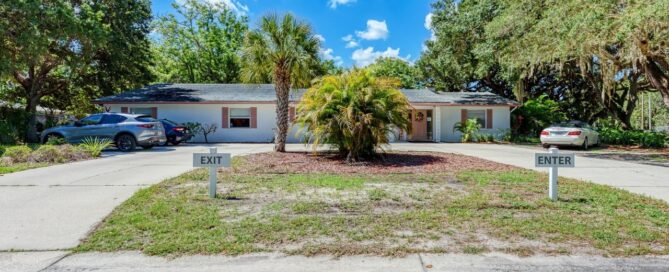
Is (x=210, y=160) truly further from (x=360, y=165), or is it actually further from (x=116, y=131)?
(x=116, y=131)

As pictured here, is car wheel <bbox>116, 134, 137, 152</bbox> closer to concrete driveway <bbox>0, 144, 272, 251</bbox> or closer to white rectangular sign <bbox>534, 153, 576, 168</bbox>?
concrete driveway <bbox>0, 144, 272, 251</bbox>

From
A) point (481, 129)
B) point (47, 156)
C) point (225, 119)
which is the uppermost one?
point (225, 119)

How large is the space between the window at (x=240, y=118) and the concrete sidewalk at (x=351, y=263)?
17.2 meters

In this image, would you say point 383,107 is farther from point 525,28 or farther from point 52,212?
point 525,28

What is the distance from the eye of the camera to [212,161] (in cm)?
546

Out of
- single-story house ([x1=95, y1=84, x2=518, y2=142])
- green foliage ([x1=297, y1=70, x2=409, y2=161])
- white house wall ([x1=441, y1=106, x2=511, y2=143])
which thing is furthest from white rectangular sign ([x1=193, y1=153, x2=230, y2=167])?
white house wall ([x1=441, y1=106, x2=511, y2=143])

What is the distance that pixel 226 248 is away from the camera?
3.62m

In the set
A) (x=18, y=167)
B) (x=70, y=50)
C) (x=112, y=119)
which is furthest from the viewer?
(x=70, y=50)

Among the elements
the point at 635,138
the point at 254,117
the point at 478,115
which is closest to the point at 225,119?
the point at 254,117

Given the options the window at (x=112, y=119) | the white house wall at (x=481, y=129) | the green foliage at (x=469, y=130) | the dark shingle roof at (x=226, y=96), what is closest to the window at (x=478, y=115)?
the white house wall at (x=481, y=129)

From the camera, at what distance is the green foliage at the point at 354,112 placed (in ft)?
29.7

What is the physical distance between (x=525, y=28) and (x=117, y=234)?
14.7 metres

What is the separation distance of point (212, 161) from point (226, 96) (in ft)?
52.8

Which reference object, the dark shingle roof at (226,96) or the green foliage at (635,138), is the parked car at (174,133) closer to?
the dark shingle roof at (226,96)
